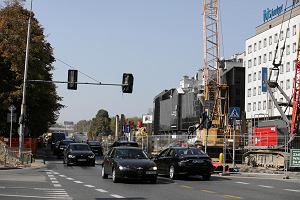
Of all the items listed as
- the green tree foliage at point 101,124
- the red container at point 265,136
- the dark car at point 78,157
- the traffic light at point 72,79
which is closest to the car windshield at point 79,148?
the dark car at point 78,157

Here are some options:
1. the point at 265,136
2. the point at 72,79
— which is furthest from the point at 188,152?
the point at 265,136

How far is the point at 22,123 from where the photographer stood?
117ft

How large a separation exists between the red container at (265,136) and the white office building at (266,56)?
49283 millimetres

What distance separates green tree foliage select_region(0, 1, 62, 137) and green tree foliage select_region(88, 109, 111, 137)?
112 meters

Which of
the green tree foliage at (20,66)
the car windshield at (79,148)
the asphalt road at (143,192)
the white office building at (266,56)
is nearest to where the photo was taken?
the asphalt road at (143,192)

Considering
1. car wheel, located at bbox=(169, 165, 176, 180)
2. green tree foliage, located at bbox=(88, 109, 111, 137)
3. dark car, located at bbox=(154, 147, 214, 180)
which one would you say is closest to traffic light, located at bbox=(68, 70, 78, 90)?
dark car, located at bbox=(154, 147, 214, 180)

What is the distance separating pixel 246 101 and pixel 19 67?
2423 inches

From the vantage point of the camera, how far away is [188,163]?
23.7 m

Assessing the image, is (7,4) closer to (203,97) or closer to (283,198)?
(203,97)

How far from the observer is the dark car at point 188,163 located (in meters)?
23.8

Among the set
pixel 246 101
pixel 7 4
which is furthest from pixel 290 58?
pixel 7 4

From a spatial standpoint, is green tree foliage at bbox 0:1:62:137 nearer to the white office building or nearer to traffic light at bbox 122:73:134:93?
traffic light at bbox 122:73:134:93

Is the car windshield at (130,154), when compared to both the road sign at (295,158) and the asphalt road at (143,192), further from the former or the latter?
the road sign at (295,158)

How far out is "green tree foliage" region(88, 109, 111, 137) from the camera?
166 meters
